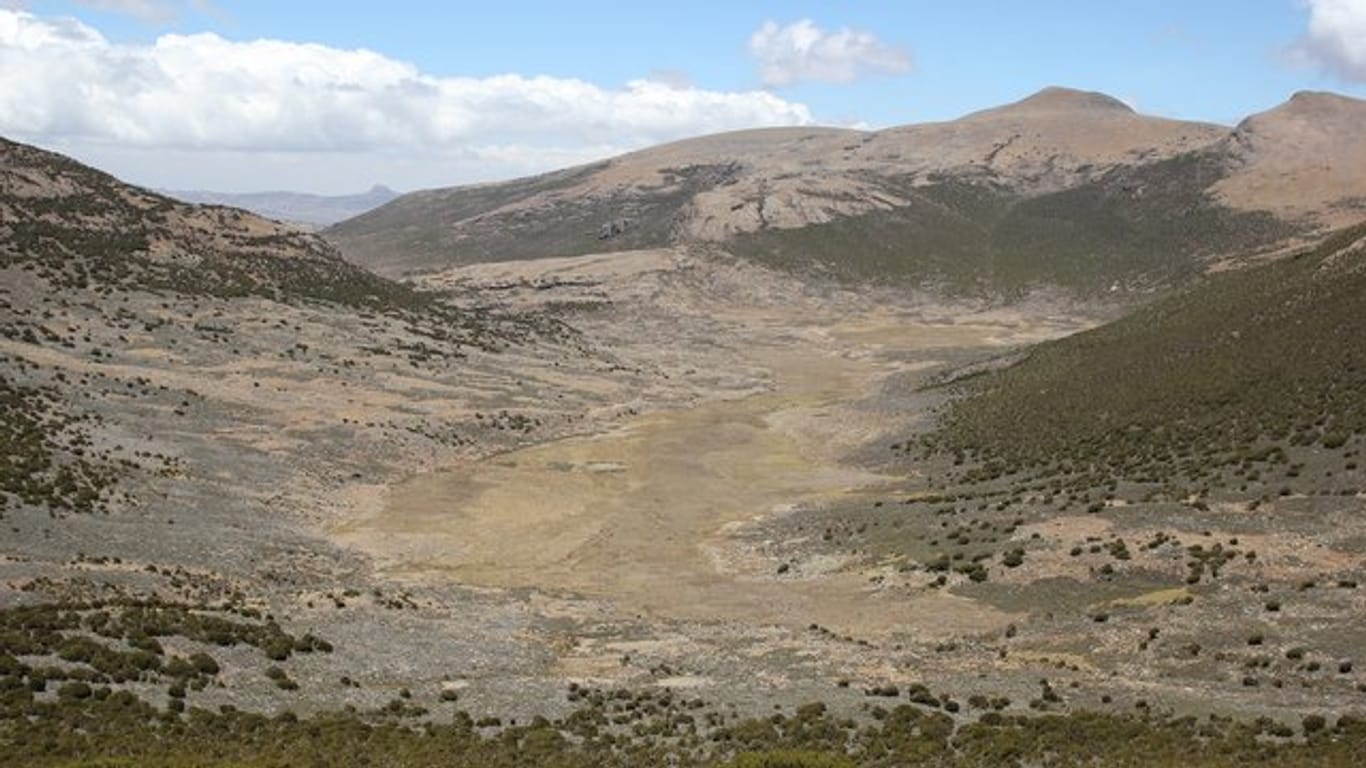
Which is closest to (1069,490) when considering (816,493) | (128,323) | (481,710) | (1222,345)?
(816,493)

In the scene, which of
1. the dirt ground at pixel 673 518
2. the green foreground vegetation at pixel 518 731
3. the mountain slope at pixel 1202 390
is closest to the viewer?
the green foreground vegetation at pixel 518 731

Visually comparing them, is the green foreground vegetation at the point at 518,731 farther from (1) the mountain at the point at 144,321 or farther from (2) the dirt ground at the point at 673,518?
(1) the mountain at the point at 144,321

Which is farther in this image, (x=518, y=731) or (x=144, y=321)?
(x=144, y=321)

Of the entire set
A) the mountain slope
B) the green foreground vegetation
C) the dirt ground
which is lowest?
the dirt ground

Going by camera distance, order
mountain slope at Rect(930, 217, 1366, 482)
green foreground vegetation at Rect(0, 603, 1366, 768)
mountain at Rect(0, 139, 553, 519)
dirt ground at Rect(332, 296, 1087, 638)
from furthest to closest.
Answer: mountain at Rect(0, 139, 553, 519) < mountain slope at Rect(930, 217, 1366, 482) < dirt ground at Rect(332, 296, 1087, 638) < green foreground vegetation at Rect(0, 603, 1366, 768)

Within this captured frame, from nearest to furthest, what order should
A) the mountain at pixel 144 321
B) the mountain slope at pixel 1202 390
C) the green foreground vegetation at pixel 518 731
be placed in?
the green foreground vegetation at pixel 518 731, the mountain slope at pixel 1202 390, the mountain at pixel 144 321

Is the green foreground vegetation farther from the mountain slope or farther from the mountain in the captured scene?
the mountain slope

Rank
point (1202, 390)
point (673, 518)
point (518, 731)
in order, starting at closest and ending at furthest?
point (518, 731) → point (673, 518) → point (1202, 390)

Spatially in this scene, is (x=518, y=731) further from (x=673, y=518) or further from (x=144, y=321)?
(x=144, y=321)

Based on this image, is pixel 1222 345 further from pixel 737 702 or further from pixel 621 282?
pixel 621 282

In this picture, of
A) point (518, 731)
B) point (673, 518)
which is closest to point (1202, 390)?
point (673, 518)

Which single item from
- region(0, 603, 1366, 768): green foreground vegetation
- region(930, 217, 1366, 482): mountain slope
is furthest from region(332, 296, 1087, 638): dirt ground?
region(0, 603, 1366, 768): green foreground vegetation

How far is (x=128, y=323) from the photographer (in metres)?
94.3

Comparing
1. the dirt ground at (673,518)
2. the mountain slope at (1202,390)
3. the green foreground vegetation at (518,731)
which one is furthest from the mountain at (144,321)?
the mountain slope at (1202,390)
